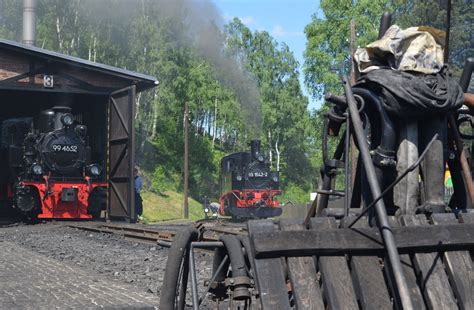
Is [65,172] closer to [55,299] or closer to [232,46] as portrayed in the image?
[55,299]

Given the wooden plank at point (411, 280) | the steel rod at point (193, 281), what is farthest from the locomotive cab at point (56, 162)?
the wooden plank at point (411, 280)

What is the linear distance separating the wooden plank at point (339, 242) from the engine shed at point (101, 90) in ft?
71.4

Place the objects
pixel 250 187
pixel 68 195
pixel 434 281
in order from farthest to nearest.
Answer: pixel 250 187 < pixel 68 195 < pixel 434 281

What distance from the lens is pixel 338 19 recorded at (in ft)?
159

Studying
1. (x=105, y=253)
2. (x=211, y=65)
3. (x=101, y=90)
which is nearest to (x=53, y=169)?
(x=101, y=90)

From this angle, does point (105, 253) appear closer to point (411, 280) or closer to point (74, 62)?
point (411, 280)

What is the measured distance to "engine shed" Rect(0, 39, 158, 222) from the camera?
2484 cm

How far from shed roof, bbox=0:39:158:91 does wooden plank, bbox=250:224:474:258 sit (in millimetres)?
22720

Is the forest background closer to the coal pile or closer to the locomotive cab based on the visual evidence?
the locomotive cab

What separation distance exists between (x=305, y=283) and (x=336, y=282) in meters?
0.11

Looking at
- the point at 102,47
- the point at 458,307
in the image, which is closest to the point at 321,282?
the point at 458,307

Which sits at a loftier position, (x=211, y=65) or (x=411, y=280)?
(x=211, y=65)

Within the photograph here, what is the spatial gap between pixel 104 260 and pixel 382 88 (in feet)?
32.6

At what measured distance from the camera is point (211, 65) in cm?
5409
